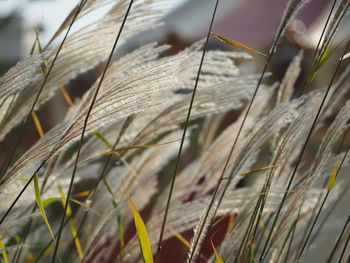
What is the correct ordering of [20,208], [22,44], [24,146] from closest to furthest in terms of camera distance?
[20,208] < [24,146] < [22,44]

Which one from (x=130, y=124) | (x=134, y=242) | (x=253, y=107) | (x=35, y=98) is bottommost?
(x=134, y=242)

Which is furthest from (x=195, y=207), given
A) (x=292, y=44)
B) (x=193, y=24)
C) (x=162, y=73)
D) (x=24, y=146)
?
(x=193, y=24)

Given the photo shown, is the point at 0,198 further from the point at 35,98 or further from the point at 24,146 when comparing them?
the point at 24,146

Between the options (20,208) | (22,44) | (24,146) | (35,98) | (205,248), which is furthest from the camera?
(22,44)

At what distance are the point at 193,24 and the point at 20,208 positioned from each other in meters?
9.95

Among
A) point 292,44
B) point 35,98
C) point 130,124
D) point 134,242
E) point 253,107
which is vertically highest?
point 35,98

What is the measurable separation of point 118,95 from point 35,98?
0.41 meters

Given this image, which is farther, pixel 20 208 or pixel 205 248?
pixel 205 248

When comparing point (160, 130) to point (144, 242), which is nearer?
point (144, 242)

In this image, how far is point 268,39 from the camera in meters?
8.33

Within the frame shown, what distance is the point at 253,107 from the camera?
1759 mm

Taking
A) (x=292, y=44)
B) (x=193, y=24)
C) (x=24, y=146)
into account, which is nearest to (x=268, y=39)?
(x=292, y=44)

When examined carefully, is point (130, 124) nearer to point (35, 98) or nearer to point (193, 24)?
point (35, 98)

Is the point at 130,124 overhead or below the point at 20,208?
overhead
